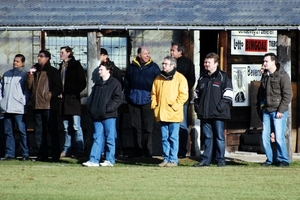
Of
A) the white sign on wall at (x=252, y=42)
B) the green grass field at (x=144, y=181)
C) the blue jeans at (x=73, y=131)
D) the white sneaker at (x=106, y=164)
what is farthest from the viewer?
the white sign on wall at (x=252, y=42)

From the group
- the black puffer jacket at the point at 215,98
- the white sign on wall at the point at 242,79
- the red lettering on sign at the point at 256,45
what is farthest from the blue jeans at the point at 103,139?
the red lettering on sign at the point at 256,45

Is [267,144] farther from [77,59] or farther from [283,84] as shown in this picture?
[77,59]

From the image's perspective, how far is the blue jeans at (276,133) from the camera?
1783cm

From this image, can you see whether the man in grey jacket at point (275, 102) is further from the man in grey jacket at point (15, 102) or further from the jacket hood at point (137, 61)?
the man in grey jacket at point (15, 102)

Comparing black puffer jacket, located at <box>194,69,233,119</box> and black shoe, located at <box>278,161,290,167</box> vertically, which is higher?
black puffer jacket, located at <box>194,69,233,119</box>

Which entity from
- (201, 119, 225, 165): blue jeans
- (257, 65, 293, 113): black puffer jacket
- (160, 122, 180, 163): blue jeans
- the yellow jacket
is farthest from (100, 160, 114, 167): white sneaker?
(257, 65, 293, 113): black puffer jacket

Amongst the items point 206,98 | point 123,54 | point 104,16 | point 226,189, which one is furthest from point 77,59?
point 226,189

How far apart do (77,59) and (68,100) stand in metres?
1.55

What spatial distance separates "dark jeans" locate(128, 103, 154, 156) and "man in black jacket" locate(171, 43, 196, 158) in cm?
65

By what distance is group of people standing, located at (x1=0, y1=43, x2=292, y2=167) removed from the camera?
17828 millimetres

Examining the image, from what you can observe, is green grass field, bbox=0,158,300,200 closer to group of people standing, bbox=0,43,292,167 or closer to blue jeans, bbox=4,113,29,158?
group of people standing, bbox=0,43,292,167

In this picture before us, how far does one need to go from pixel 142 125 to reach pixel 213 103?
1.92 meters

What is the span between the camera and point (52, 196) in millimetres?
13766

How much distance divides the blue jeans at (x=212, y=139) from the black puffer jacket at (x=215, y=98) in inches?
6.5
